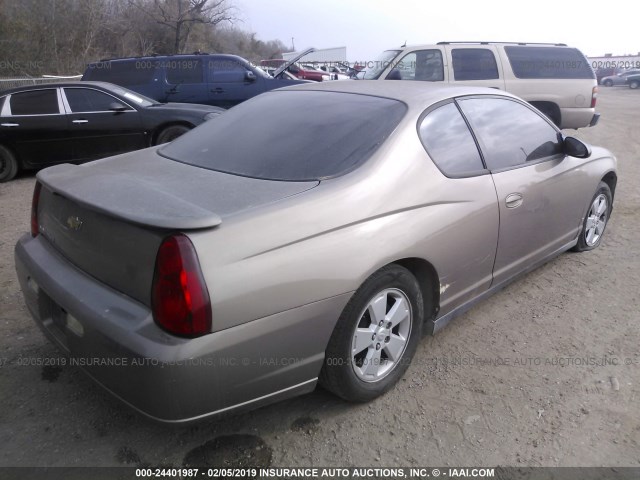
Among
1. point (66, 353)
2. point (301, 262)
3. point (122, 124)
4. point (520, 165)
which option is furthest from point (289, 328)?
point (122, 124)

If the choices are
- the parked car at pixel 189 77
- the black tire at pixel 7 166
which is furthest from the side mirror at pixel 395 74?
the black tire at pixel 7 166

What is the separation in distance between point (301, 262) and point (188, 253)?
471 millimetres

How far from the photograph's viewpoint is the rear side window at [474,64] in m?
8.87

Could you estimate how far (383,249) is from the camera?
7.98 ft

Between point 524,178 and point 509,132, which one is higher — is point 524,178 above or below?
below

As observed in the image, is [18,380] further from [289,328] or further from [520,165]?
[520,165]

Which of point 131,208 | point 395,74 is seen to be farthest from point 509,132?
point 395,74

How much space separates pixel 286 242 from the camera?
2.12m

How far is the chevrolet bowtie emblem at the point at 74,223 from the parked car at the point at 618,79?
46146 mm

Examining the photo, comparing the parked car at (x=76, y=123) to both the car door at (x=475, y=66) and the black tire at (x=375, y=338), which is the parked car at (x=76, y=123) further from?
the black tire at (x=375, y=338)

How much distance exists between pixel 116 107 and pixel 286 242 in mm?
6563

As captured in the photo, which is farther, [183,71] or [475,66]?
[183,71]

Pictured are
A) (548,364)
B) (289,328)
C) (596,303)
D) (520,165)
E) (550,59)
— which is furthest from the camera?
(550,59)

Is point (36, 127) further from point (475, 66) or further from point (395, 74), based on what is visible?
point (475, 66)
